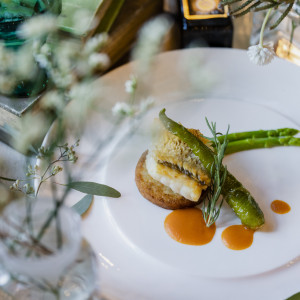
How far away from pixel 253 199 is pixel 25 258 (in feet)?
2.73

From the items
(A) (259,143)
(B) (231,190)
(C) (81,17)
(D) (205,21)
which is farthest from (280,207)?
(C) (81,17)

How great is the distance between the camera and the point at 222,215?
1371mm

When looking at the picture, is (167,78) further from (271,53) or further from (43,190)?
(43,190)

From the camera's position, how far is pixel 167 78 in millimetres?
1750

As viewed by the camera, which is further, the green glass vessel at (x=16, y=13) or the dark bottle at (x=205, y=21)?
the dark bottle at (x=205, y=21)

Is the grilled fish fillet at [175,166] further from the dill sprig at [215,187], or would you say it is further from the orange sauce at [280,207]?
the orange sauce at [280,207]

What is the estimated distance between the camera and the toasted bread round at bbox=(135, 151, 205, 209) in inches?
53.9

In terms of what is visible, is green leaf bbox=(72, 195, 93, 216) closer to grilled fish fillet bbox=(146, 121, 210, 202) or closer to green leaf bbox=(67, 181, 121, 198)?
green leaf bbox=(67, 181, 121, 198)

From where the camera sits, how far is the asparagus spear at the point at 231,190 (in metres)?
1.30

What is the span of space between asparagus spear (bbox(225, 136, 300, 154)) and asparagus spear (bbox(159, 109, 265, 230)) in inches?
6.2

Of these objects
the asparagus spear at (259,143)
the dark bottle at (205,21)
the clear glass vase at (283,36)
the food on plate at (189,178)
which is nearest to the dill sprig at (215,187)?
the food on plate at (189,178)

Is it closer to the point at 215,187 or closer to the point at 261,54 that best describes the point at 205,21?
the point at 261,54

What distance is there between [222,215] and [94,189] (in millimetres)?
407

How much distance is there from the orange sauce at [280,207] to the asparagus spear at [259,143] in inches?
9.2
